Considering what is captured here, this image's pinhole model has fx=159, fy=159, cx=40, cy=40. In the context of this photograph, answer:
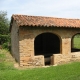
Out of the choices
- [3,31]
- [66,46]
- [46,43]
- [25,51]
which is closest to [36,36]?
[25,51]

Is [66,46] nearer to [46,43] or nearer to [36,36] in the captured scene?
[36,36]

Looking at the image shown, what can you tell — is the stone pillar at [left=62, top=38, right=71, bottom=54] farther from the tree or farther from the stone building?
the tree

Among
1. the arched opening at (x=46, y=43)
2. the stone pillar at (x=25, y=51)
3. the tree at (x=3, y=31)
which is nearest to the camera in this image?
the stone pillar at (x=25, y=51)

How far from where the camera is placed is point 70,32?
14.2 meters

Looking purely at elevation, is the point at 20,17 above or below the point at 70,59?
above

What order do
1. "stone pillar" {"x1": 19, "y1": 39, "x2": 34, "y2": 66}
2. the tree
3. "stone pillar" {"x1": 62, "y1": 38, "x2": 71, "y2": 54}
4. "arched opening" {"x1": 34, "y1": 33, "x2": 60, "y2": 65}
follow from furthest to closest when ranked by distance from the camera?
the tree
"arched opening" {"x1": 34, "y1": 33, "x2": 60, "y2": 65}
"stone pillar" {"x1": 62, "y1": 38, "x2": 71, "y2": 54}
"stone pillar" {"x1": 19, "y1": 39, "x2": 34, "y2": 66}

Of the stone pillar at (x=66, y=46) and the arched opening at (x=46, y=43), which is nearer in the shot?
the stone pillar at (x=66, y=46)

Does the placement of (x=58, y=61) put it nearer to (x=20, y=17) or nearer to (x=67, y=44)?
(x=67, y=44)

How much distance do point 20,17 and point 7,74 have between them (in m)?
5.60

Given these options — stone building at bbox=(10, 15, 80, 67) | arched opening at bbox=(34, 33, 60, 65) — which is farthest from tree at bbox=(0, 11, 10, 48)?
stone building at bbox=(10, 15, 80, 67)

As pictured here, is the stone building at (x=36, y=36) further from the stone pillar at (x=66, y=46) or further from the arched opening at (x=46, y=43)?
the arched opening at (x=46, y=43)

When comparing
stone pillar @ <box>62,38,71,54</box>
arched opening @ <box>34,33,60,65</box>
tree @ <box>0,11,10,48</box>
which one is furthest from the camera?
tree @ <box>0,11,10,48</box>

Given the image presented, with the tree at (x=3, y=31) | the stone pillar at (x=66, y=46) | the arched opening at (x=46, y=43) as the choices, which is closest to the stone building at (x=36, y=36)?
the stone pillar at (x=66, y=46)

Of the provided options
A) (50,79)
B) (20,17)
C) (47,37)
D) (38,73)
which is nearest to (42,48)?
(47,37)
